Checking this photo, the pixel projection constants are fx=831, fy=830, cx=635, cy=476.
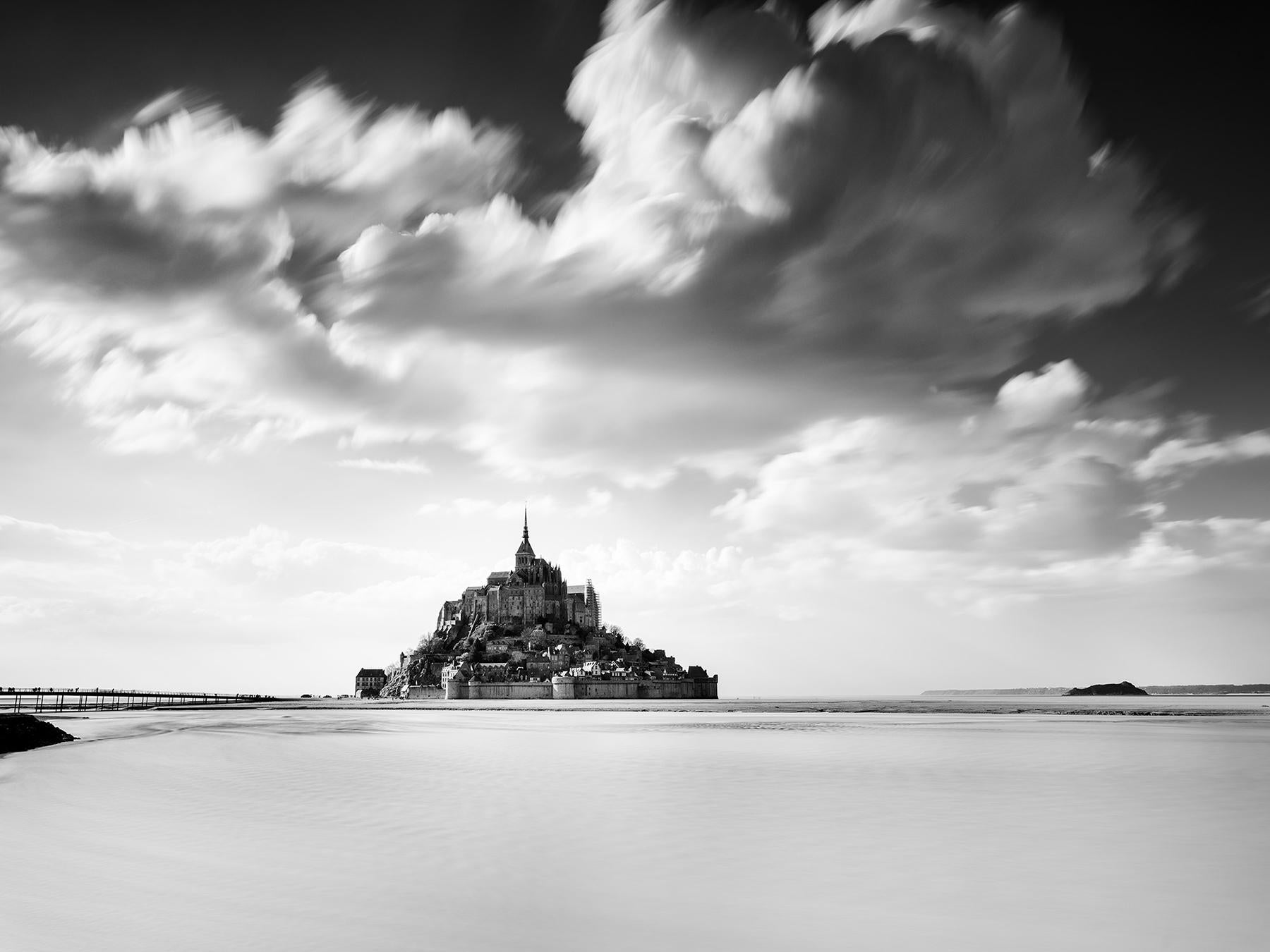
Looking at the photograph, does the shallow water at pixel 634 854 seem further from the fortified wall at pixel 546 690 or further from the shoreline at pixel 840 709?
the fortified wall at pixel 546 690

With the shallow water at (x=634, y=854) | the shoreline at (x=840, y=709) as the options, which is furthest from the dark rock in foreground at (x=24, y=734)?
the shoreline at (x=840, y=709)

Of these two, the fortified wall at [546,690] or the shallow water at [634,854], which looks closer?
the shallow water at [634,854]

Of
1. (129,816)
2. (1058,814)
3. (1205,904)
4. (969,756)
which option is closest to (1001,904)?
(1205,904)

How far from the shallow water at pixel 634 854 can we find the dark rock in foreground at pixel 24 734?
22.9 ft

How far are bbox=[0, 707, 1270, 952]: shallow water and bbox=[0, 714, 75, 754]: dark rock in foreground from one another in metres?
6.99

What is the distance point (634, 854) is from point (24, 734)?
31571 mm

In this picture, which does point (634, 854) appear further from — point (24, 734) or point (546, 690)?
point (546, 690)

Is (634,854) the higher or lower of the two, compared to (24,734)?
lower

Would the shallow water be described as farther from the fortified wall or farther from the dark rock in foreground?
the fortified wall

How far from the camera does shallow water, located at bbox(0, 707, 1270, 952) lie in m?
8.09

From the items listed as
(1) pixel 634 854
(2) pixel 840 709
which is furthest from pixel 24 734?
(2) pixel 840 709

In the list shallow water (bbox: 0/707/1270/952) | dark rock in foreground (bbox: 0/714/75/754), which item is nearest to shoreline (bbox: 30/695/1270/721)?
dark rock in foreground (bbox: 0/714/75/754)

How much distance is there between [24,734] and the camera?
105ft

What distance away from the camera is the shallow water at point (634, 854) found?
8094mm
